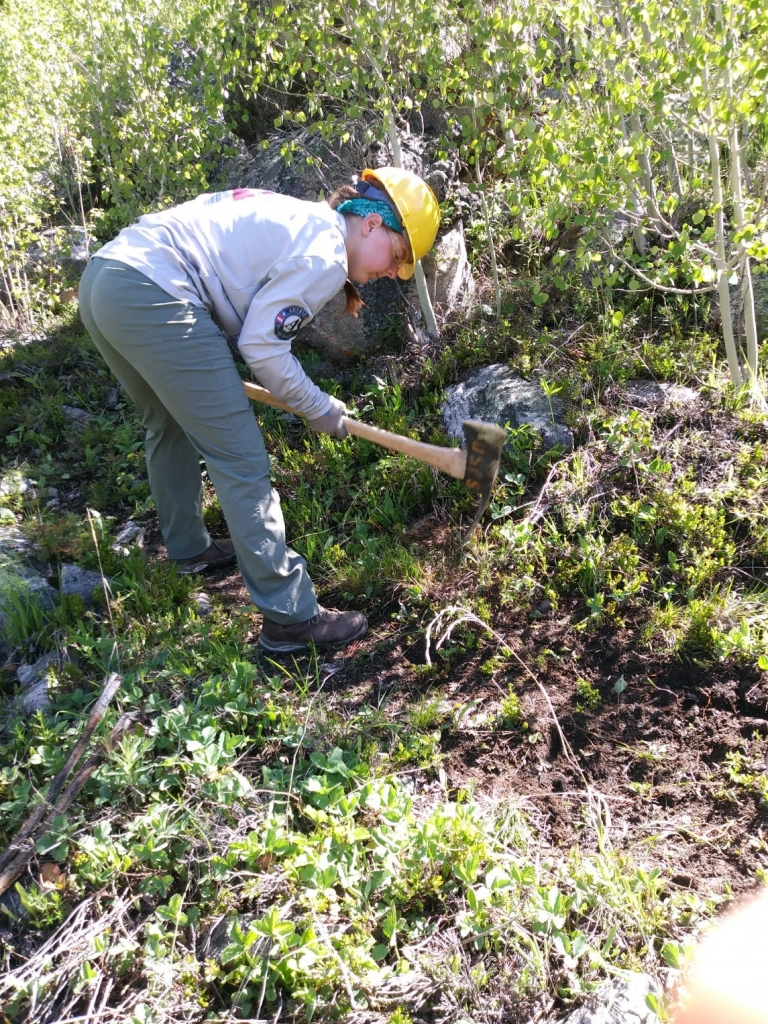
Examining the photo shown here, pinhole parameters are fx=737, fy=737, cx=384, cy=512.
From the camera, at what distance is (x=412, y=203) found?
2.69m

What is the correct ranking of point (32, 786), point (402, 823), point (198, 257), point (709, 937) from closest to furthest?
1. point (709, 937)
2. point (402, 823)
3. point (32, 786)
4. point (198, 257)

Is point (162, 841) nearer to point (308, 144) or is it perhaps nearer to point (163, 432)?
point (163, 432)

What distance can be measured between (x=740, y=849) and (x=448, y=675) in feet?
3.61

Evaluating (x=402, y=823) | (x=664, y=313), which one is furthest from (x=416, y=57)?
(x=402, y=823)

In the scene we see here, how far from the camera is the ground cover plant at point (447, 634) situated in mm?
1943

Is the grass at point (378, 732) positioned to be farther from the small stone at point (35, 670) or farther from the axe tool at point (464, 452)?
the axe tool at point (464, 452)

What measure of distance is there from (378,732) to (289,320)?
1.46 m

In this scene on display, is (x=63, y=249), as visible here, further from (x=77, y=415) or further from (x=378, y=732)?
(x=378, y=732)

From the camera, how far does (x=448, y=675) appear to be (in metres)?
2.83

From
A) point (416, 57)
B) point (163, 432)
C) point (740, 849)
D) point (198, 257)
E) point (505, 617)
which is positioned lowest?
point (740, 849)

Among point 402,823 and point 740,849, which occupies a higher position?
point 402,823

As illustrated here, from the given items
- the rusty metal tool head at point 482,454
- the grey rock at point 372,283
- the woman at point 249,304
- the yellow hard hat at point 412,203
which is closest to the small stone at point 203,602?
the woman at point 249,304

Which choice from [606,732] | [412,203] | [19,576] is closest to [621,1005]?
[606,732]

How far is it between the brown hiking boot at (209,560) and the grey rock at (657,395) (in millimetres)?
2075
